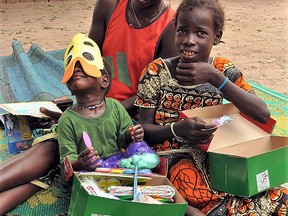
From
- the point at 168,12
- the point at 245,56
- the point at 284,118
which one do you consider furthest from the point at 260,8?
the point at 168,12

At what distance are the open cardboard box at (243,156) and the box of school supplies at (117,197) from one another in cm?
26

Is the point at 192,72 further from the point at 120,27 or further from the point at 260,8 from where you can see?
the point at 260,8

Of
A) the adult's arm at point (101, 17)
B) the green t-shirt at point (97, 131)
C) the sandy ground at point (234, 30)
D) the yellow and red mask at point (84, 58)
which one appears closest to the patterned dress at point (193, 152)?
the green t-shirt at point (97, 131)

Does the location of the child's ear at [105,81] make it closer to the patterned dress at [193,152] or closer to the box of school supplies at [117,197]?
the patterned dress at [193,152]

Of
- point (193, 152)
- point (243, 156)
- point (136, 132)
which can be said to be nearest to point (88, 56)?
point (136, 132)

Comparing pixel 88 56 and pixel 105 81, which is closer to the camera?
pixel 88 56

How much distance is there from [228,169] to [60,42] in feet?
13.7

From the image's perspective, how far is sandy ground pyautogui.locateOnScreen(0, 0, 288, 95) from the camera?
5219 millimetres

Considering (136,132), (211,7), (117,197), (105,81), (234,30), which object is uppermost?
(211,7)

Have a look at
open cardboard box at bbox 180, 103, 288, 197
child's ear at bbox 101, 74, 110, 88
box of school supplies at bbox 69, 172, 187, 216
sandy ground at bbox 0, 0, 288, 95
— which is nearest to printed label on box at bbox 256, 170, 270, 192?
open cardboard box at bbox 180, 103, 288, 197

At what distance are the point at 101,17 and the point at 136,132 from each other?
3.35 ft

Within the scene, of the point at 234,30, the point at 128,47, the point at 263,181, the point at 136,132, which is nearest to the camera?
the point at 263,181

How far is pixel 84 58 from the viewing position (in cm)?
222

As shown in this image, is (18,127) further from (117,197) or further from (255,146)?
(255,146)
